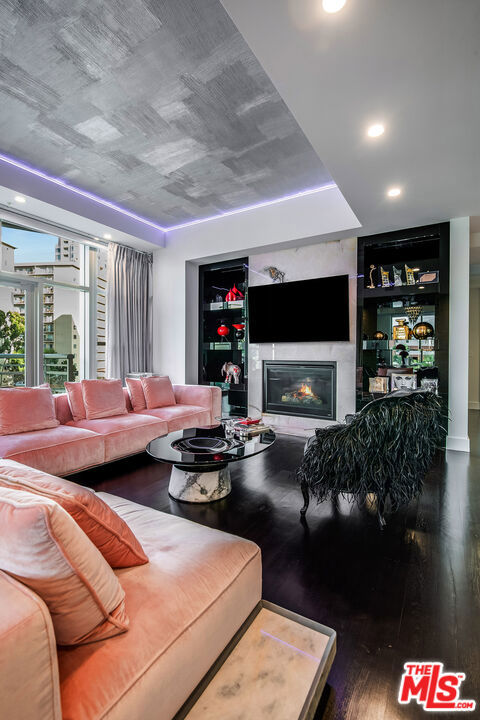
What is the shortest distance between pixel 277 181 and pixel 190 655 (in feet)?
13.6

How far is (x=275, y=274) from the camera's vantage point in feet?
16.3

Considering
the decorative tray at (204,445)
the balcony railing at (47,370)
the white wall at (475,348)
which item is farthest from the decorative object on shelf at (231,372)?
the white wall at (475,348)

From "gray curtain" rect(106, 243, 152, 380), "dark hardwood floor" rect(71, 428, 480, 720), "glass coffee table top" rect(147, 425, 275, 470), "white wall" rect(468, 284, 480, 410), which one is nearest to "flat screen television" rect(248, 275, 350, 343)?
"gray curtain" rect(106, 243, 152, 380)

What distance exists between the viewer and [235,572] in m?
1.13

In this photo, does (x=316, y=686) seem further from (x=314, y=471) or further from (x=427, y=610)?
(x=314, y=471)

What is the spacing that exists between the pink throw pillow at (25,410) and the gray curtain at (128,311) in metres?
1.93

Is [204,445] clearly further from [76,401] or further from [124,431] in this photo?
[76,401]

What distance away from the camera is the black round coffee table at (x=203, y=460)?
7.82ft

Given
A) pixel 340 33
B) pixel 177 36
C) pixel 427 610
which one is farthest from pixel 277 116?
pixel 427 610

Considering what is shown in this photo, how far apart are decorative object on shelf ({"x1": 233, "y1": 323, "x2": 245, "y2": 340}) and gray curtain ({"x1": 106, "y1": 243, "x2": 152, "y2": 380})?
4.65ft

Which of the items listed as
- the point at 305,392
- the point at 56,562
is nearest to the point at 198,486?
the point at 56,562

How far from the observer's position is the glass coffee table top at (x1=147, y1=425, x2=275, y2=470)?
92.0 inches

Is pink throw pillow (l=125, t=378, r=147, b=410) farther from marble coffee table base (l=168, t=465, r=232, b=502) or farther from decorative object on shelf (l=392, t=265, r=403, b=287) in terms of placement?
decorative object on shelf (l=392, t=265, r=403, b=287)

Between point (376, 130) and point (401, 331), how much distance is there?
8.27ft
